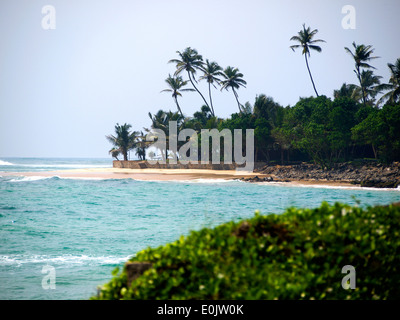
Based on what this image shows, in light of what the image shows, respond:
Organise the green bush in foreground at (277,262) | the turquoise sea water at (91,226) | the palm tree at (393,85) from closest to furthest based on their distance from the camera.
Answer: the green bush in foreground at (277,262) → the turquoise sea water at (91,226) → the palm tree at (393,85)

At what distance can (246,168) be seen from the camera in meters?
45.8

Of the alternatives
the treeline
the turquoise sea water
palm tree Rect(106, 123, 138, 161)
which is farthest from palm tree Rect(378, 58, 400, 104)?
palm tree Rect(106, 123, 138, 161)

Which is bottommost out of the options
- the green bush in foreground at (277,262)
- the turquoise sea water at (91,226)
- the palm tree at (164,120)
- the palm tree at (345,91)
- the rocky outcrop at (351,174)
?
the turquoise sea water at (91,226)

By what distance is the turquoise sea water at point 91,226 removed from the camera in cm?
803

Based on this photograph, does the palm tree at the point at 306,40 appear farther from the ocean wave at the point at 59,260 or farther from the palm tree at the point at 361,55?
the ocean wave at the point at 59,260

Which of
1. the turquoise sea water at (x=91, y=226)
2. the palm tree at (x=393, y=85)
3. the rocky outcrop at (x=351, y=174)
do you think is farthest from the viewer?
the palm tree at (x=393, y=85)

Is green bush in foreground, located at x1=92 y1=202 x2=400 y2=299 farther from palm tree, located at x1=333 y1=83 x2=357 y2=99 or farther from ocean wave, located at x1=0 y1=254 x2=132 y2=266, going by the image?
palm tree, located at x1=333 y1=83 x2=357 y2=99

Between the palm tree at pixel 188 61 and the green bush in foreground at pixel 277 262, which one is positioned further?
the palm tree at pixel 188 61

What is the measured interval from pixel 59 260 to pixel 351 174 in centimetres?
2993

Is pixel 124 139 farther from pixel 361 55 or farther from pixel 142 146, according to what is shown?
pixel 361 55

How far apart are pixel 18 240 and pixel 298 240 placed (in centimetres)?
1094

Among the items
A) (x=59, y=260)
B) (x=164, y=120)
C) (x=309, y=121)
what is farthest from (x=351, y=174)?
(x=59, y=260)

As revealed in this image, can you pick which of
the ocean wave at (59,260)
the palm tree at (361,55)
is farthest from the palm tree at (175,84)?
the ocean wave at (59,260)

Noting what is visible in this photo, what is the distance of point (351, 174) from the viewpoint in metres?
34.3
